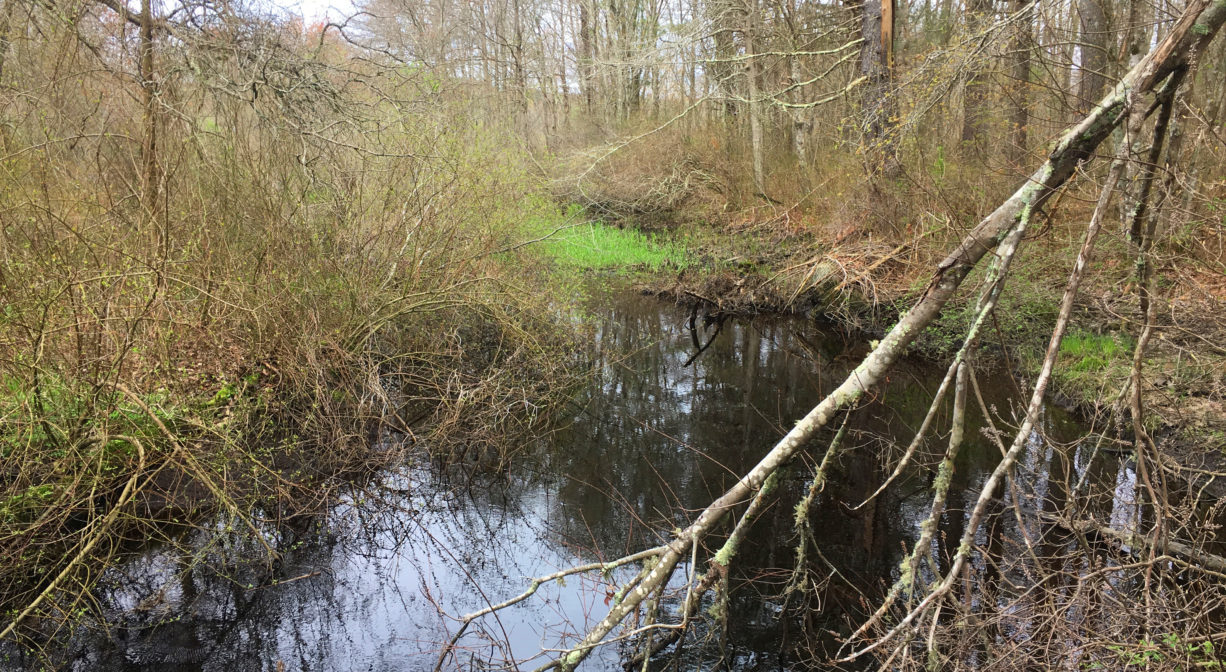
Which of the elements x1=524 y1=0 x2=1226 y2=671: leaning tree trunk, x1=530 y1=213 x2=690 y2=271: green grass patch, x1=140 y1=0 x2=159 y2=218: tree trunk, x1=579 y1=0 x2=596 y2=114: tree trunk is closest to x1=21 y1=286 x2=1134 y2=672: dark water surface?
x1=524 y1=0 x2=1226 y2=671: leaning tree trunk

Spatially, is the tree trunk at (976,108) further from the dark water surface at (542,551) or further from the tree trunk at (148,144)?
the tree trunk at (148,144)

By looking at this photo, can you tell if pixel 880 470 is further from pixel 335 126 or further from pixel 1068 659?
pixel 335 126

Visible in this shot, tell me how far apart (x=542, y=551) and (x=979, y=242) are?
427 cm

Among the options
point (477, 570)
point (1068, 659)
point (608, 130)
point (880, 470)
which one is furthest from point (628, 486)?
point (608, 130)

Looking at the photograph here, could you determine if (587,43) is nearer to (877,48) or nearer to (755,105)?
(755,105)

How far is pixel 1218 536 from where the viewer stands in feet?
17.6

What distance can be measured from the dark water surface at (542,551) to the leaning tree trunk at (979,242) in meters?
0.83

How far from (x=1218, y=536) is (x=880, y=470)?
252 centimetres

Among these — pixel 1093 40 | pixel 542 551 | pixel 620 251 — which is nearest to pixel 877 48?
pixel 1093 40

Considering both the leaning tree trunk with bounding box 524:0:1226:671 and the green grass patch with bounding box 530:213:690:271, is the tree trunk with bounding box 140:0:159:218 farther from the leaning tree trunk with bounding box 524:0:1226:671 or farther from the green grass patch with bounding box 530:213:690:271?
the green grass patch with bounding box 530:213:690:271

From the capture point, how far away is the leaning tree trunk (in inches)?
99.6

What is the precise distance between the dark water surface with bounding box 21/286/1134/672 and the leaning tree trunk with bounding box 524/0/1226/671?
83 centimetres

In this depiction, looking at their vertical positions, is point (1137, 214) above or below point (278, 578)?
above

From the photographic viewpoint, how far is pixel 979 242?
9.05 ft
